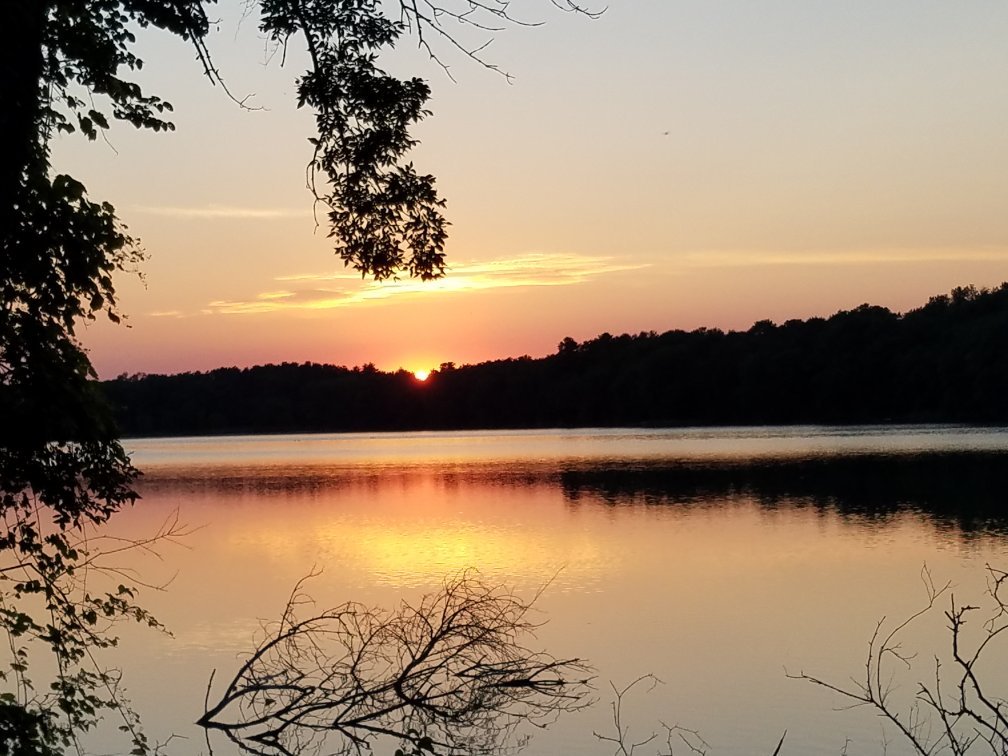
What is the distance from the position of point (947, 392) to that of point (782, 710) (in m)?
68.2

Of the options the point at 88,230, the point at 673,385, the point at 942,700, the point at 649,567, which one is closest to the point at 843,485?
the point at 649,567

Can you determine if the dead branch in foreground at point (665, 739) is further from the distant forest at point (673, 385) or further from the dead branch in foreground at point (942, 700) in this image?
the distant forest at point (673, 385)

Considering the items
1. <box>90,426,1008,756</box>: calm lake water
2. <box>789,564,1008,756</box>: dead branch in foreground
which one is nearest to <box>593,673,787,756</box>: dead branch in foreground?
<box>90,426,1008,756</box>: calm lake water

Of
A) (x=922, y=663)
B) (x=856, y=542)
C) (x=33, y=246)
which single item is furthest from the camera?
(x=856, y=542)

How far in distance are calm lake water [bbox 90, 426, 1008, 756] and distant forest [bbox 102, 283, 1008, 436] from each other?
36.2 meters

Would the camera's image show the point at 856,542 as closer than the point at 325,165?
No

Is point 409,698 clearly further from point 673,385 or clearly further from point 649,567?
point 673,385

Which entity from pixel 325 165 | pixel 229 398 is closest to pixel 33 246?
pixel 325 165

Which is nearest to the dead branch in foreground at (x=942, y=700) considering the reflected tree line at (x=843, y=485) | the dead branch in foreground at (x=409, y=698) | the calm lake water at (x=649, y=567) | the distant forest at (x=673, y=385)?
the calm lake water at (x=649, y=567)

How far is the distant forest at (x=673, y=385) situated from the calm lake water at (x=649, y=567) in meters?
36.2

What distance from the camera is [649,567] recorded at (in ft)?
54.0

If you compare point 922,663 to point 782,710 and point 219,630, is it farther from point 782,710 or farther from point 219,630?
point 219,630

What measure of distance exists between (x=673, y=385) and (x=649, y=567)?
252ft

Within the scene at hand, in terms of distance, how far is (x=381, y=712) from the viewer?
8711 millimetres
